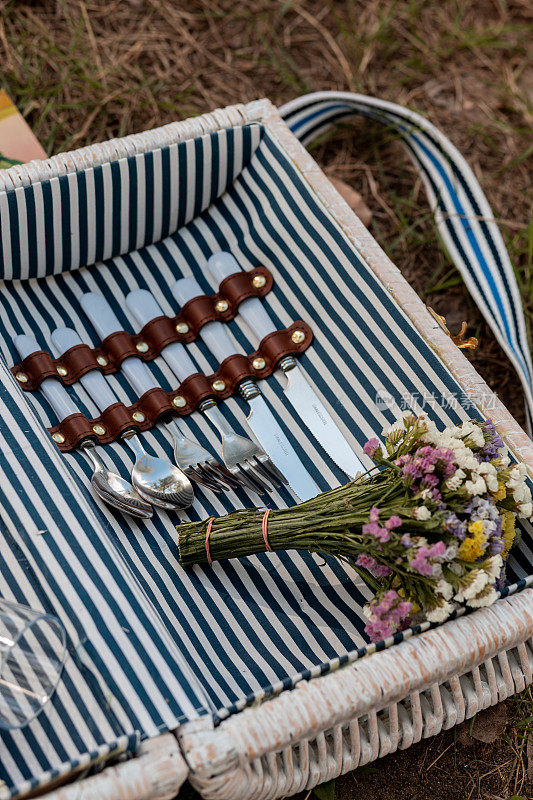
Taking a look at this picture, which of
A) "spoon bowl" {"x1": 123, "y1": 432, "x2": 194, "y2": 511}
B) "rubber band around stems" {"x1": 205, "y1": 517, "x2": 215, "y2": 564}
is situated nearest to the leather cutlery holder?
"spoon bowl" {"x1": 123, "y1": 432, "x2": 194, "y2": 511}

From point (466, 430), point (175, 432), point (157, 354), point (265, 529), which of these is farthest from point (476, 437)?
point (157, 354)

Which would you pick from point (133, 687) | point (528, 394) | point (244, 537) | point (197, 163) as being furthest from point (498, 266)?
point (133, 687)

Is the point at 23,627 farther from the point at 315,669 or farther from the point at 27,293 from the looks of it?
the point at 27,293

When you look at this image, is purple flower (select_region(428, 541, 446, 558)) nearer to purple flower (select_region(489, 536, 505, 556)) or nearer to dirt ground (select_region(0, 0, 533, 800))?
purple flower (select_region(489, 536, 505, 556))

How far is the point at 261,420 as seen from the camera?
1.55m

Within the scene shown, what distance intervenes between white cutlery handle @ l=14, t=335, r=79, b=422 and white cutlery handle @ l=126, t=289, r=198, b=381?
0.21 meters

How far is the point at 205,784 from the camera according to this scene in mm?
1077

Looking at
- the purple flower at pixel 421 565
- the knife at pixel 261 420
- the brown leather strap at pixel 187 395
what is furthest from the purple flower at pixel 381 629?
the brown leather strap at pixel 187 395

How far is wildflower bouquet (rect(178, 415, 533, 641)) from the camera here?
1.12m

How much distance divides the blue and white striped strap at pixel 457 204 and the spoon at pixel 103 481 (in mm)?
933

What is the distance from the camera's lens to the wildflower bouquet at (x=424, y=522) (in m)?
1.12

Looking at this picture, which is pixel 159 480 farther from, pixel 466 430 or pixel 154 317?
pixel 466 430

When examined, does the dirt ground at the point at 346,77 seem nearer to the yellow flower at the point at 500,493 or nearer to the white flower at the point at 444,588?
the yellow flower at the point at 500,493

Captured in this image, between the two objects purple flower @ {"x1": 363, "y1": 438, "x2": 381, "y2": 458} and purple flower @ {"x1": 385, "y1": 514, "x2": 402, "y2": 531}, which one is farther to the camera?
Result: purple flower @ {"x1": 363, "y1": 438, "x2": 381, "y2": 458}
